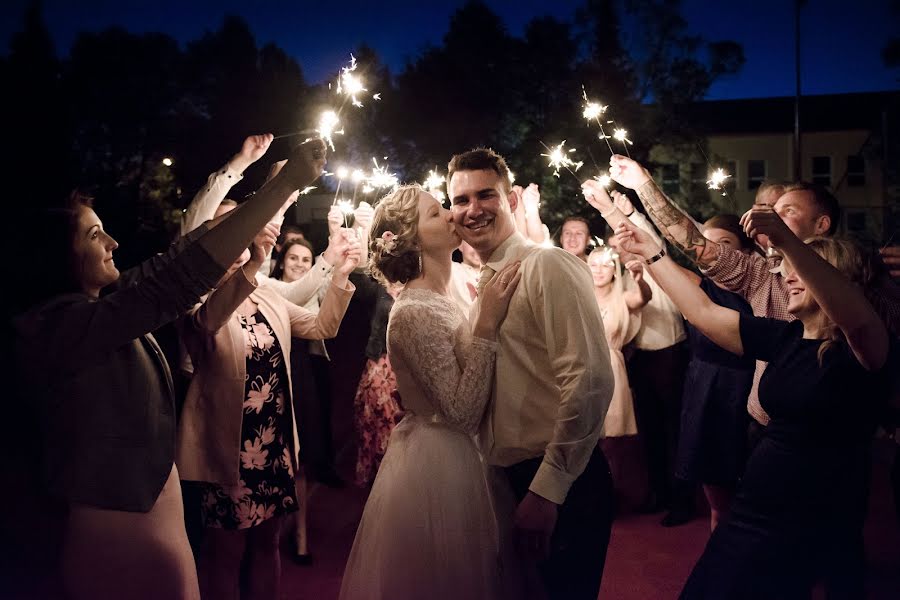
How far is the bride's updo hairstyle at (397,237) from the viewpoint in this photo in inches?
112

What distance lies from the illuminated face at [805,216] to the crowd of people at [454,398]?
0.01 m

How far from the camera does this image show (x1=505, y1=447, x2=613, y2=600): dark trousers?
88.0 inches

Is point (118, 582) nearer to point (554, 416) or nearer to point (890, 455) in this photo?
point (554, 416)

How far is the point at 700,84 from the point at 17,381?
17.0 m

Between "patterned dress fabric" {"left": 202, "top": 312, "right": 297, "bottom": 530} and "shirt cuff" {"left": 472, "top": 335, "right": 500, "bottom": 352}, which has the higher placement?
"shirt cuff" {"left": 472, "top": 335, "right": 500, "bottom": 352}

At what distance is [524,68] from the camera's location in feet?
56.0

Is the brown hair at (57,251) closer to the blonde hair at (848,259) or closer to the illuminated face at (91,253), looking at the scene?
the illuminated face at (91,253)

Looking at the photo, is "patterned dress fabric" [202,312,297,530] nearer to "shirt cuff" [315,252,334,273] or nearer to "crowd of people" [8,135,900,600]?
"crowd of people" [8,135,900,600]

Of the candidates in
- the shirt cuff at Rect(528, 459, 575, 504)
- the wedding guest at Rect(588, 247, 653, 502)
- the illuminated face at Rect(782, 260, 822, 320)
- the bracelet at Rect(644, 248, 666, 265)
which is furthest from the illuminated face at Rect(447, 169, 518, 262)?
the wedding guest at Rect(588, 247, 653, 502)

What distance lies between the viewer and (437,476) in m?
2.47

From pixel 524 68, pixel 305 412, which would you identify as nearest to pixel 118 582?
pixel 305 412

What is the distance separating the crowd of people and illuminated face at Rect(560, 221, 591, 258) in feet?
8.27

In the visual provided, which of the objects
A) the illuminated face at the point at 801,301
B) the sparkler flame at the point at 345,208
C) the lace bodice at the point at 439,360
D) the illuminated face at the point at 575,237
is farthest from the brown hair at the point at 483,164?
the illuminated face at the point at 575,237

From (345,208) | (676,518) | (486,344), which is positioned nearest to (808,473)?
(486,344)
